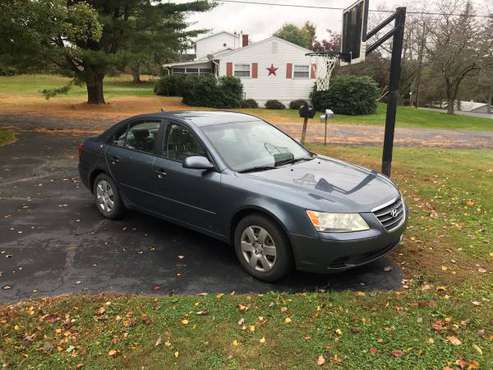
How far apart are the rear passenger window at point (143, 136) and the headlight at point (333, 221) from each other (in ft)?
7.61

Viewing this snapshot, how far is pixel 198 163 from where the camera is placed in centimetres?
443

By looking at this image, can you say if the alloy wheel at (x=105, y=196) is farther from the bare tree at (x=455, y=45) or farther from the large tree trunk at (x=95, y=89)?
the bare tree at (x=455, y=45)

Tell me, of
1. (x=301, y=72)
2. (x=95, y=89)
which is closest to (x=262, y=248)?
(x=95, y=89)

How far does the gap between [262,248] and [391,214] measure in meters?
1.26

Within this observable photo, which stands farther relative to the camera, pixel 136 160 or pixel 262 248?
pixel 136 160

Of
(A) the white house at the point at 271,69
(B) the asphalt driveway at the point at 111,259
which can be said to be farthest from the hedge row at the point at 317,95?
(B) the asphalt driveway at the point at 111,259

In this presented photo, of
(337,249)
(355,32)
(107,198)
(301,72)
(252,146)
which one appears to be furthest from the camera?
(301,72)

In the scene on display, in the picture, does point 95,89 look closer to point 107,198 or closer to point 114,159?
point 107,198

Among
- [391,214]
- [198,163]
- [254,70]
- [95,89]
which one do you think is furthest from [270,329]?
[254,70]

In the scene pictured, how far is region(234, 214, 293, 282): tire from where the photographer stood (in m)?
3.96

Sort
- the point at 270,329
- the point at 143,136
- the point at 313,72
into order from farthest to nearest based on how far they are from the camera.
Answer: the point at 313,72 → the point at 143,136 → the point at 270,329

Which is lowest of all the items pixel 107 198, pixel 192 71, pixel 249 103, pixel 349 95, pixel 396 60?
pixel 107 198

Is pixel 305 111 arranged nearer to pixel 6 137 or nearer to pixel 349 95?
pixel 6 137

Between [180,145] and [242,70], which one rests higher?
[242,70]
